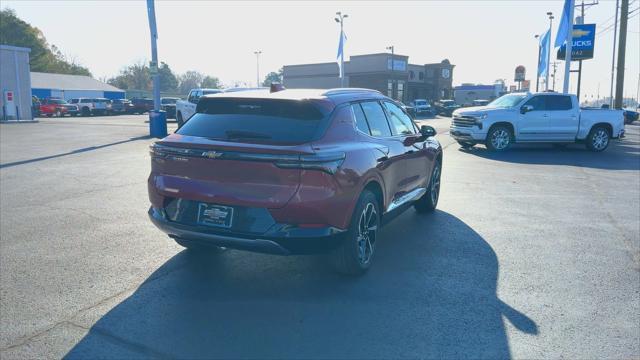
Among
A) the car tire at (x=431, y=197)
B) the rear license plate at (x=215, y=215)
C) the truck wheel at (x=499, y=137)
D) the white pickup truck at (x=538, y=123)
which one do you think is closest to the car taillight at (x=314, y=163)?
the rear license plate at (x=215, y=215)

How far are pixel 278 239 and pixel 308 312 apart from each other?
0.64 metres

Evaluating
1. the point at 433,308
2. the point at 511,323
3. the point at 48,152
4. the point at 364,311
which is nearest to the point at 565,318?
the point at 511,323

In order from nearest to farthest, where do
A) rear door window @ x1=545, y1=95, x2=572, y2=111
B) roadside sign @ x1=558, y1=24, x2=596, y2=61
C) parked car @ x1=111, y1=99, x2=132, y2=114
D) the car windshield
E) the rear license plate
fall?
1. the rear license plate
2. rear door window @ x1=545, y1=95, x2=572, y2=111
3. the car windshield
4. roadside sign @ x1=558, y1=24, x2=596, y2=61
5. parked car @ x1=111, y1=99, x2=132, y2=114

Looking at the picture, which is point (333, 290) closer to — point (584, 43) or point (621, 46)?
point (621, 46)

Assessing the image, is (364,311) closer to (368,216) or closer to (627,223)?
(368,216)

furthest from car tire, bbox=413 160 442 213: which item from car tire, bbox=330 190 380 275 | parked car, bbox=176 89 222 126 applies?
parked car, bbox=176 89 222 126

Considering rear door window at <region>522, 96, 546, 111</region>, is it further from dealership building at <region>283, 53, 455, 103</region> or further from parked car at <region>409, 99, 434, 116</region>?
dealership building at <region>283, 53, 455, 103</region>

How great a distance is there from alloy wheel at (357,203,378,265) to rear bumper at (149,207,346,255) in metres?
0.47

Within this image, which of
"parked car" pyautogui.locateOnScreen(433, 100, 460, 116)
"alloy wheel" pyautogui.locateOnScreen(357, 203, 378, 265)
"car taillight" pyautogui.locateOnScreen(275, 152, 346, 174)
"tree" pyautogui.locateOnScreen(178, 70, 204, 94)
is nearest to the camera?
"car taillight" pyautogui.locateOnScreen(275, 152, 346, 174)

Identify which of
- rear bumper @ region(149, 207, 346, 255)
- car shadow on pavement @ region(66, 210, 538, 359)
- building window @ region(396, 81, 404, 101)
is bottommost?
car shadow on pavement @ region(66, 210, 538, 359)

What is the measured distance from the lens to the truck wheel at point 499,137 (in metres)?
16.2

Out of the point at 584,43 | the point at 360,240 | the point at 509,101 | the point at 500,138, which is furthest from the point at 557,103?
the point at 584,43

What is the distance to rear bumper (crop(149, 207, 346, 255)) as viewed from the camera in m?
4.02

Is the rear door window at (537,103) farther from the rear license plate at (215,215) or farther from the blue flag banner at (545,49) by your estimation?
the blue flag banner at (545,49)
